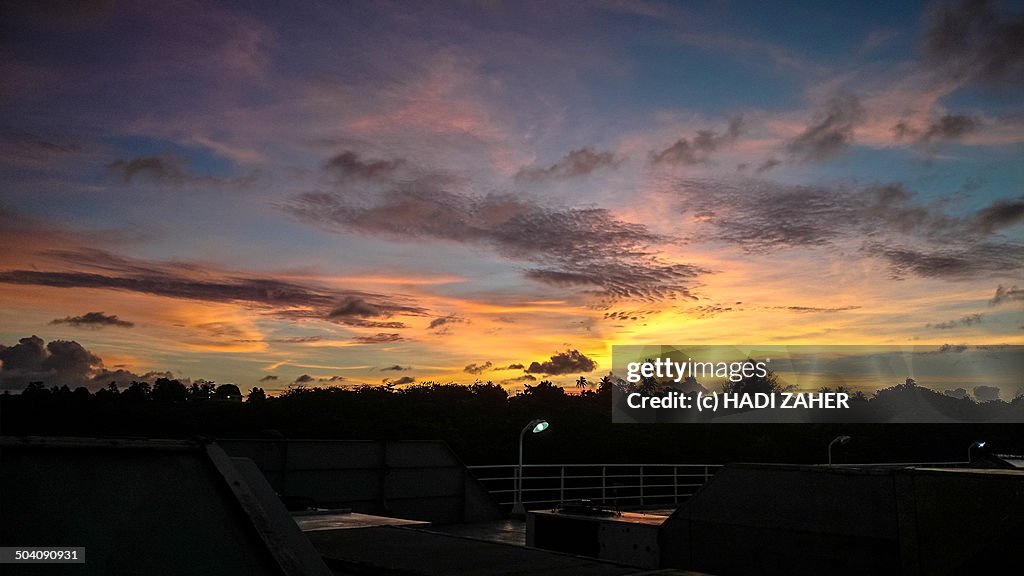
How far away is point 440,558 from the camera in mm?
6117

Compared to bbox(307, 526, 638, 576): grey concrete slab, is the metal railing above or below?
below

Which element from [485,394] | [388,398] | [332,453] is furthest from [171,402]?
[332,453]

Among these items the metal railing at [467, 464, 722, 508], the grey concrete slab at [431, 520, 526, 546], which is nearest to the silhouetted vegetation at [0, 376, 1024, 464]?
the metal railing at [467, 464, 722, 508]

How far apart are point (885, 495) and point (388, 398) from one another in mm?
79159

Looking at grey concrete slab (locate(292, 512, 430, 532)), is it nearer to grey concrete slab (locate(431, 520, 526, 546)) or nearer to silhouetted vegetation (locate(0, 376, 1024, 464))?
grey concrete slab (locate(431, 520, 526, 546))

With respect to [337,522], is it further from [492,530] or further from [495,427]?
[495,427]

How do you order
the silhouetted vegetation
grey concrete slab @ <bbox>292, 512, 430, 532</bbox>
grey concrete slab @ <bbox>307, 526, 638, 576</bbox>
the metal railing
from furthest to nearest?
1. the silhouetted vegetation
2. the metal railing
3. grey concrete slab @ <bbox>292, 512, 430, 532</bbox>
4. grey concrete slab @ <bbox>307, 526, 638, 576</bbox>

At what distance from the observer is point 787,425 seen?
9762cm

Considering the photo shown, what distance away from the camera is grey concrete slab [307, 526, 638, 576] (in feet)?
17.8

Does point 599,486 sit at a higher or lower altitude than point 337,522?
lower

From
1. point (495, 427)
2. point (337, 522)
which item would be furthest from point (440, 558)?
point (495, 427)

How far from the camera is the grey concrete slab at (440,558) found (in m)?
5.42

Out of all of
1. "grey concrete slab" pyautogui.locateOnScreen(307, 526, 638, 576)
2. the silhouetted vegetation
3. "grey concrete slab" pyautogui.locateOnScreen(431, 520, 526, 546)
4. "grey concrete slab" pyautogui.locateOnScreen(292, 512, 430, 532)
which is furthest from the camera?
the silhouetted vegetation

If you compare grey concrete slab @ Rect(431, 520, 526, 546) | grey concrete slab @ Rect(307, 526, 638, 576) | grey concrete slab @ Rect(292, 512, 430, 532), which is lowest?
grey concrete slab @ Rect(431, 520, 526, 546)
